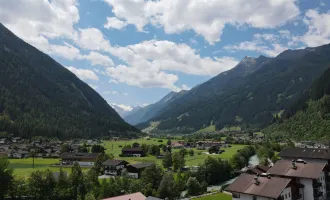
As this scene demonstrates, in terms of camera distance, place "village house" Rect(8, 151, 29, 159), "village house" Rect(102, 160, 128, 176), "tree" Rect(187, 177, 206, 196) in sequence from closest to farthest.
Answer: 1. "tree" Rect(187, 177, 206, 196)
2. "village house" Rect(102, 160, 128, 176)
3. "village house" Rect(8, 151, 29, 159)

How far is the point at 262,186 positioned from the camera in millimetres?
49562

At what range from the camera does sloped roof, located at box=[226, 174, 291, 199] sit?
4762 centimetres

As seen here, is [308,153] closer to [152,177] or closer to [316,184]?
[316,184]

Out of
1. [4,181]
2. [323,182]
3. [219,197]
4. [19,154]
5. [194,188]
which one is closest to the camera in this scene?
[323,182]

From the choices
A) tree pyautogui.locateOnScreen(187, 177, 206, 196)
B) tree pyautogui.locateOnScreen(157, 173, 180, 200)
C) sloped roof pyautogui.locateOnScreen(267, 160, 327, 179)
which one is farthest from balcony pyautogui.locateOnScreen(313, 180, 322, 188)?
tree pyautogui.locateOnScreen(187, 177, 206, 196)

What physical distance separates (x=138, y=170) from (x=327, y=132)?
396ft

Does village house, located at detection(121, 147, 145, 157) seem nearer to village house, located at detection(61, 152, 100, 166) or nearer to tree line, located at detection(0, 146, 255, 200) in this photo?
village house, located at detection(61, 152, 100, 166)

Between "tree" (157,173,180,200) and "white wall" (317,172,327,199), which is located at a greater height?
"white wall" (317,172,327,199)

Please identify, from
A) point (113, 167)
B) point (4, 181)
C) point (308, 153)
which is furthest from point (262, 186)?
point (113, 167)

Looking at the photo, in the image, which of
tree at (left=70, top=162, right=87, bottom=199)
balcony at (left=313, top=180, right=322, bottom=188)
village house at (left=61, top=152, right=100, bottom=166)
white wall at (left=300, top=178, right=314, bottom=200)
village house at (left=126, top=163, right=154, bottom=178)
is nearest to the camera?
white wall at (left=300, top=178, right=314, bottom=200)

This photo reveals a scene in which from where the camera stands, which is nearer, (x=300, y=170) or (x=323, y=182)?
(x=300, y=170)

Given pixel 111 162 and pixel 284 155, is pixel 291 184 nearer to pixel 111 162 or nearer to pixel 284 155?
pixel 284 155

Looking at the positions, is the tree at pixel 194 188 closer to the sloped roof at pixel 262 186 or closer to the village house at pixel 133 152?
the sloped roof at pixel 262 186

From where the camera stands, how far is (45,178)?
8156cm
